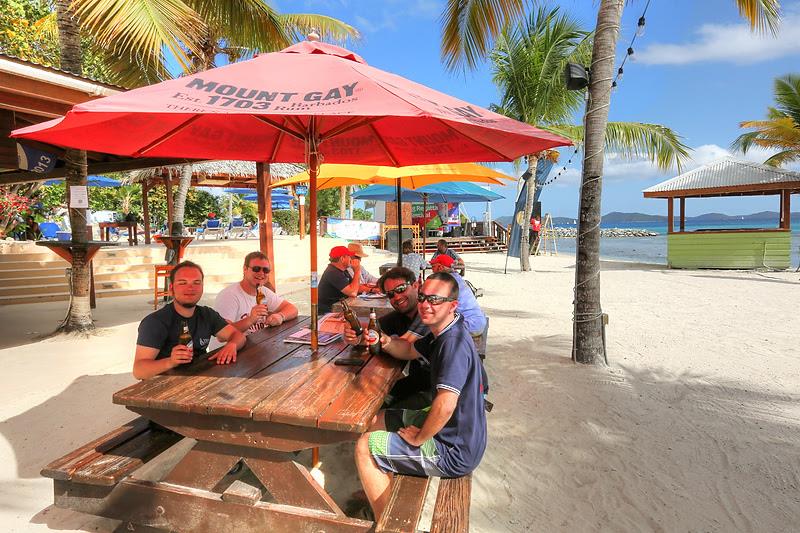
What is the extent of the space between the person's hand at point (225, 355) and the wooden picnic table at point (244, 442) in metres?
0.27

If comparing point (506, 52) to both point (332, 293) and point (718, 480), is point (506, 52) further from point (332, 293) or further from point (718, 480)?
point (718, 480)

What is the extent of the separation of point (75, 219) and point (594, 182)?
6542 mm

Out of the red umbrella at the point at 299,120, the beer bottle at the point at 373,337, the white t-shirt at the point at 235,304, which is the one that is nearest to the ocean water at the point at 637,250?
the red umbrella at the point at 299,120

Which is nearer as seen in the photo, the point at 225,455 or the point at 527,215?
the point at 225,455

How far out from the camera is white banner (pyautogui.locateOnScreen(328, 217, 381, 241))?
1885 centimetres

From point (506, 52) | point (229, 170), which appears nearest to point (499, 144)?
point (506, 52)

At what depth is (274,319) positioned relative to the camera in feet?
11.5

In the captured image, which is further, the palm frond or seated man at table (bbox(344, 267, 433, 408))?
the palm frond

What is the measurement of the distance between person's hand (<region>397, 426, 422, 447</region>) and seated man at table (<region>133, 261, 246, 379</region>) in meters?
1.09

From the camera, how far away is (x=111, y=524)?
2.37 metres

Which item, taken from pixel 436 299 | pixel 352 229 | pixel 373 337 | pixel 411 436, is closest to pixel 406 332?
pixel 373 337

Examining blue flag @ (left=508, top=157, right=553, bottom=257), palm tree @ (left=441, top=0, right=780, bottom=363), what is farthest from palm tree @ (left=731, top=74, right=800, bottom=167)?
palm tree @ (left=441, top=0, right=780, bottom=363)

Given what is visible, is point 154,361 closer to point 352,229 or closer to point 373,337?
point 373,337

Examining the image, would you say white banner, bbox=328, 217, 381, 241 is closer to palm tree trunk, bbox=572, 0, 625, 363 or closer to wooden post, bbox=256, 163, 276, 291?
wooden post, bbox=256, 163, 276, 291
